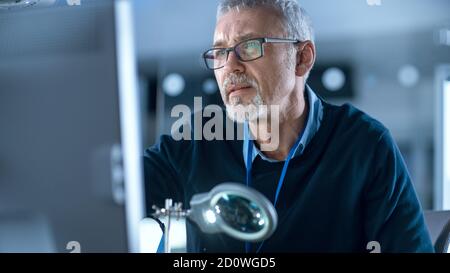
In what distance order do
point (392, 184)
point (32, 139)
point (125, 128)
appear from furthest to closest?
1. point (392, 184)
2. point (32, 139)
3. point (125, 128)

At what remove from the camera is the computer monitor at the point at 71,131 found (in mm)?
789

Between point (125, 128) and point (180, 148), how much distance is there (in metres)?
0.32

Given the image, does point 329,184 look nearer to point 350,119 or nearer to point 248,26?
point 350,119

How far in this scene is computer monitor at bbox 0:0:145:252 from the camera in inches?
31.1

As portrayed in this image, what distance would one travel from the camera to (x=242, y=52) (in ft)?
3.46

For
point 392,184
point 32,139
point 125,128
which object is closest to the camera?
point 125,128

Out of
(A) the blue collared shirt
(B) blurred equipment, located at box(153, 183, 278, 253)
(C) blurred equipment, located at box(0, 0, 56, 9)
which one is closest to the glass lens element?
(B) blurred equipment, located at box(153, 183, 278, 253)

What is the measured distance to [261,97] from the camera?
1.08 meters

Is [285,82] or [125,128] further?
[285,82]

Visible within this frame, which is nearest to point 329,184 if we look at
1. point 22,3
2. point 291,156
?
point 291,156

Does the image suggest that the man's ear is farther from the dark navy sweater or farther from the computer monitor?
the computer monitor

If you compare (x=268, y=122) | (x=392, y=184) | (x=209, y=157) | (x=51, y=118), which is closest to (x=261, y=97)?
(x=268, y=122)
